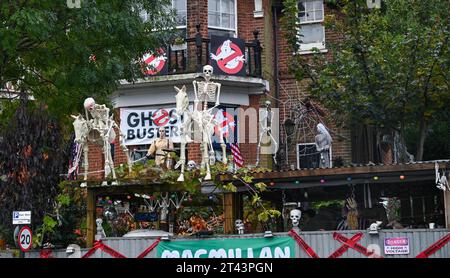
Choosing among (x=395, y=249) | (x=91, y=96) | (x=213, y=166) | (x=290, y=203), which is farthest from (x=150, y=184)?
(x=395, y=249)

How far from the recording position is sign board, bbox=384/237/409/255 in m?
13.1

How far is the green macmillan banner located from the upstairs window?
35.1ft

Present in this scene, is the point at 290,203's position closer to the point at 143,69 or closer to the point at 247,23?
the point at 143,69

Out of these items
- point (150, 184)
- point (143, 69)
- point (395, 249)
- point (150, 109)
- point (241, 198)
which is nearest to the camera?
point (395, 249)

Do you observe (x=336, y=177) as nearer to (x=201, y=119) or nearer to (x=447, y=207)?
(x=447, y=207)

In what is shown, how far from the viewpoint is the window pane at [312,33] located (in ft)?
78.7

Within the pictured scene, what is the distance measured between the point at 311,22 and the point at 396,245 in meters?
12.2

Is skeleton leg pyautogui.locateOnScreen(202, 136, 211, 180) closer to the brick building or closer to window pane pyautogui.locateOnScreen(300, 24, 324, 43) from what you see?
the brick building

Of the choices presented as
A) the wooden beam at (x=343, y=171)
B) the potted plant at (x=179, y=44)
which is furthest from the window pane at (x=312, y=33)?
the wooden beam at (x=343, y=171)

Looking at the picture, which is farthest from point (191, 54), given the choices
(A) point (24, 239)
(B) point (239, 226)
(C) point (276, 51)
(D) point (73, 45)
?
(A) point (24, 239)

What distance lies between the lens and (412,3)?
64.1 feet

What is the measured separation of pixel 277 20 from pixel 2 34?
456 inches

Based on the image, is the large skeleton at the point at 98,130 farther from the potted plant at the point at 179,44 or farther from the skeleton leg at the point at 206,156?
the potted plant at the point at 179,44

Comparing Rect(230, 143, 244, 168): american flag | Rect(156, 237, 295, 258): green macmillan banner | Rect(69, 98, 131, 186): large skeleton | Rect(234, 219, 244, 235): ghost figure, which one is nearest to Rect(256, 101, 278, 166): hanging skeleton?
Rect(230, 143, 244, 168): american flag
